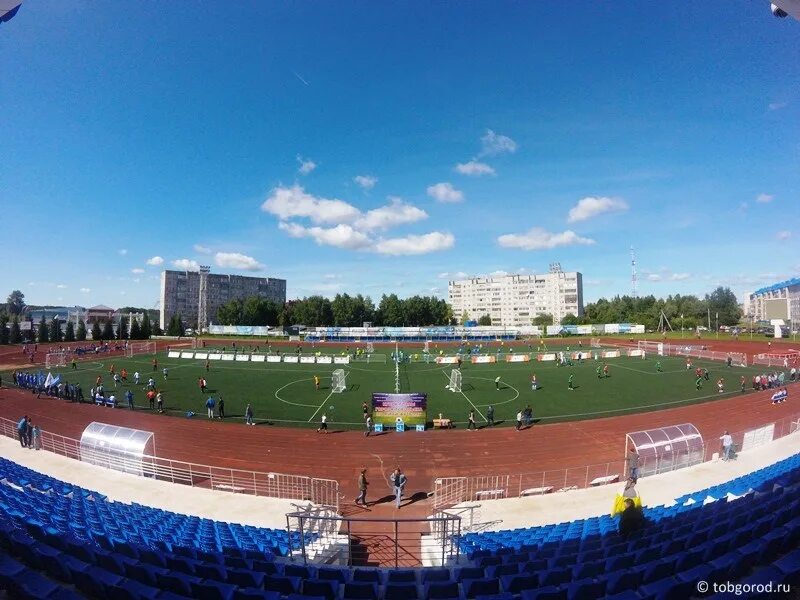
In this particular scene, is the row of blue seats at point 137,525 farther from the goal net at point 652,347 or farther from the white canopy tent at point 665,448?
the goal net at point 652,347

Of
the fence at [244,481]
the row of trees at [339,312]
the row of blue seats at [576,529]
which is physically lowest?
the fence at [244,481]

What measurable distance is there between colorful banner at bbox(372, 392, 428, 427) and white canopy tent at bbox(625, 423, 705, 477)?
12035 millimetres

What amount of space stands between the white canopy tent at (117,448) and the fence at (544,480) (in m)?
11.8

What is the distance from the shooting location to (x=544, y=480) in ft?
57.2

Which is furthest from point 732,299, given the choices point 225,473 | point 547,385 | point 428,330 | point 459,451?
point 225,473

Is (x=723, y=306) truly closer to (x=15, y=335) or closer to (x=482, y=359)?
(x=482, y=359)

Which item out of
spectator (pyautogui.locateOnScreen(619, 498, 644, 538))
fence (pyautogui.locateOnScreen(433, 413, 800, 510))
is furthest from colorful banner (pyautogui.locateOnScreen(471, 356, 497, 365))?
spectator (pyautogui.locateOnScreen(619, 498, 644, 538))

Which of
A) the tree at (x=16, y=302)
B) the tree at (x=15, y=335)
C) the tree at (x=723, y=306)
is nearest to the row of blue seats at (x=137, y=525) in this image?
the tree at (x=15, y=335)

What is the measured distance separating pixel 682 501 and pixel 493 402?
67.8 feet

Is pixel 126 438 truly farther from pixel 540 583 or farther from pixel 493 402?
pixel 493 402

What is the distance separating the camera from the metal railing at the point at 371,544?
31.1 ft

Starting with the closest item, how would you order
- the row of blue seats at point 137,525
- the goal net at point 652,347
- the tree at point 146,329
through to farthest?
the row of blue seats at point 137,525 < the goal net at point 652,347 < the tree at point 146,329

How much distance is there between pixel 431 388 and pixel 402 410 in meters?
13.9

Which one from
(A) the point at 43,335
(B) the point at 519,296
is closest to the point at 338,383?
(A) the point at 43,335
